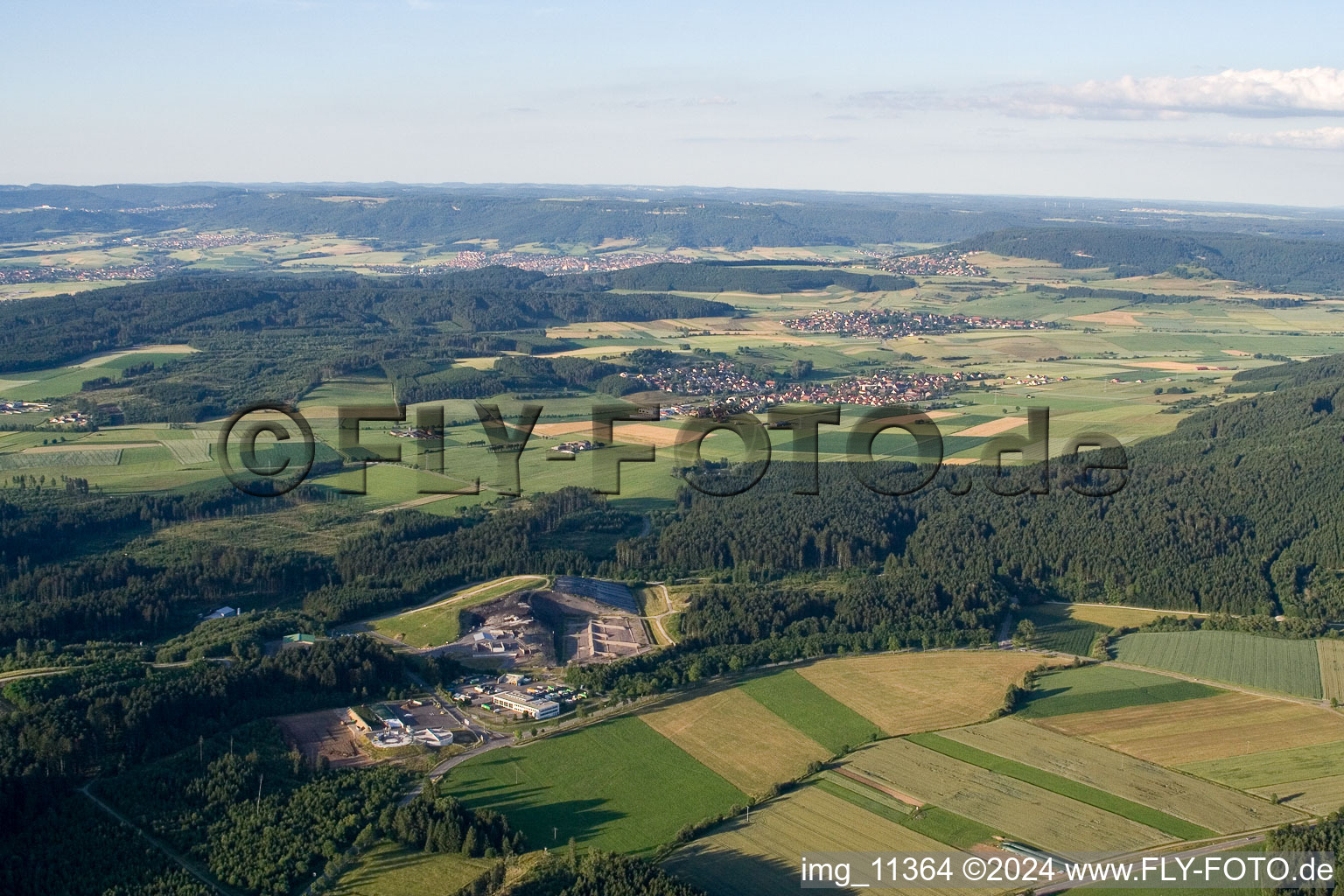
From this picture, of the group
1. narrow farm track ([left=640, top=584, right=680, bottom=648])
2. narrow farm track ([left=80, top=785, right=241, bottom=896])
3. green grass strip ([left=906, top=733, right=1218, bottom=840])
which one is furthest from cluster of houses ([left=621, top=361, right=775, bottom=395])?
narrow farm track ([left=80, top=785, right=241, bottom=896])

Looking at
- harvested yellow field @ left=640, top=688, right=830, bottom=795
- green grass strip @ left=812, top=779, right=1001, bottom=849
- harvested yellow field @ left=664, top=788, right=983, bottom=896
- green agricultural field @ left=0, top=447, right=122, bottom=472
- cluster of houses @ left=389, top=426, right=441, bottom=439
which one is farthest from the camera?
cluster of houses @ left=389, top=426, right=441, bottom=439

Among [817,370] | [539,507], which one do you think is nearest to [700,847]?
[539,507]

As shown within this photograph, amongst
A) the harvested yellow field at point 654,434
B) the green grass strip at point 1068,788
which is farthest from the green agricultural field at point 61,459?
the green grass strip at point 1068,788

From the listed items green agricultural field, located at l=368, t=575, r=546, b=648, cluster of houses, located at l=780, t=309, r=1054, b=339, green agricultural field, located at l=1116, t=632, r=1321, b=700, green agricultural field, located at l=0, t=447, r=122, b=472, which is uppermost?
cluster of houses, located at l=780, t=309, r=1054, b=339

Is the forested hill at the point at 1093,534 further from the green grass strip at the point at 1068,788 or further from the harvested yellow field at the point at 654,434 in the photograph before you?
the green grass strip at the point at 1068,788

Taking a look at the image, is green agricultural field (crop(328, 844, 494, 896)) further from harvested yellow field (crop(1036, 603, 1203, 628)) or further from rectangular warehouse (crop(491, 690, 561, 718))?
harvested yellow field (crop(1036, 603, 1203, 628))

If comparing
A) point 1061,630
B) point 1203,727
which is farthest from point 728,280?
point 1203,727

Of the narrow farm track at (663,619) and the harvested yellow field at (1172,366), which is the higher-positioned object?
the harvested yellow field at (1172,366)
